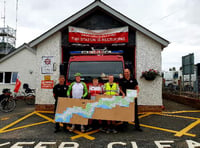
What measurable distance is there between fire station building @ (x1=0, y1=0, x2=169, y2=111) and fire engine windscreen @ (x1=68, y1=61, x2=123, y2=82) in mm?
1712

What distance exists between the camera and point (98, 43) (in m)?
7.58

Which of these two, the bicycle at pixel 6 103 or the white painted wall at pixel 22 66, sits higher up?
the white painted wall at pixel 22 66

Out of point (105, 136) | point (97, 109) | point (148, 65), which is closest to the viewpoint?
point (105, 136)

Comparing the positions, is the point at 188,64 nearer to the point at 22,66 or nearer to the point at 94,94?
the point at 94,94

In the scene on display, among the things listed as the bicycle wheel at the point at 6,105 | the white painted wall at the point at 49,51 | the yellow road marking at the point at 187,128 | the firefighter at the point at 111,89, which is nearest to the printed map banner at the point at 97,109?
the firefighter at the point at 111,89

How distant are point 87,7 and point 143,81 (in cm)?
472

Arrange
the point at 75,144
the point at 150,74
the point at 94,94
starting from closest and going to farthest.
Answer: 1. the point at 75,144
2. the point at 94,94
3. the point at 150,74

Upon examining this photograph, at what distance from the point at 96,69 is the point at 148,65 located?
121 inches

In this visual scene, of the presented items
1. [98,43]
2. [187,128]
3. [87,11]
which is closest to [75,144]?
[187,128]

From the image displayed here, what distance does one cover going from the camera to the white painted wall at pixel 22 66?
46.3 feet

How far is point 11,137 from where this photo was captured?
14.0ft

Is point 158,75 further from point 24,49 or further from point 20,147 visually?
point 24,49

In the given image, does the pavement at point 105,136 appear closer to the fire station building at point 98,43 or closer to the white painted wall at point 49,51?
the fire station building at point 98,43

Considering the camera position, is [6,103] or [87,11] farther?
[6,103]
